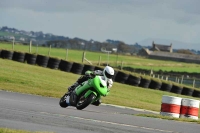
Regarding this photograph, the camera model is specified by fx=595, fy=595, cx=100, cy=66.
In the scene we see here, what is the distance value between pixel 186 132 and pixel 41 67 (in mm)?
25845

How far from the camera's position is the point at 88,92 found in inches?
618

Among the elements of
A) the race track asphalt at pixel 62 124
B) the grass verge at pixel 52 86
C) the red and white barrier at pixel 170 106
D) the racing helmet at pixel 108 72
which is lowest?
the grass verge at pixel 52 86

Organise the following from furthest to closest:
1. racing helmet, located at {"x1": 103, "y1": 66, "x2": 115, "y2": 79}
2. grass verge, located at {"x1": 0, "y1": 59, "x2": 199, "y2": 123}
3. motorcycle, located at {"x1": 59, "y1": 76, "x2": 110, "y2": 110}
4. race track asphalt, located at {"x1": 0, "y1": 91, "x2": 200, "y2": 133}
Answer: grass verge, located at {"x1": 0, "y1": 59, "x2": 199, "y2": 123}, motorcycle, located at {"x1": 59, "y1": 76, "x2": 110, "y2": 110}, racing helmet, located at {"x1": 103, "y1": 66, "x2": 115, "y2": 79}, race track asphalt, located at {"x1": 0, "y1": 91, "x2": 200, "y2": 133}

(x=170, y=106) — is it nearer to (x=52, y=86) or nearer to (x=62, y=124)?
(x=62, y=124)

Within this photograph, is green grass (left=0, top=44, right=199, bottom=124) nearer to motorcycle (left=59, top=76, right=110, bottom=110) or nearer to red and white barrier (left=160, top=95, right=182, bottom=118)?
red and white barrier (left=160, top=95, right=182, bottom=118)

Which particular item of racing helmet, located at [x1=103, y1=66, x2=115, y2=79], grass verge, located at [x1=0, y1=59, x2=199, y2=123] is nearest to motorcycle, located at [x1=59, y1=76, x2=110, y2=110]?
racing helmet, located at [x1=103, y1=66, x2=115, y2=79]

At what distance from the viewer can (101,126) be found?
14.0 metres

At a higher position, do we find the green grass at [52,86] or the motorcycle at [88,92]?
the motorcycle at [88,92]

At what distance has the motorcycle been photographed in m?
15.5

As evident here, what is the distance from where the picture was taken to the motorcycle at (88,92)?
50.8 ft

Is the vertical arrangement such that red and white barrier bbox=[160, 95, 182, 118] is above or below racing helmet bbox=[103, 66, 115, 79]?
below

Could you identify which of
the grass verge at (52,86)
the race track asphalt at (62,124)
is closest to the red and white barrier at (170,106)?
the race track asphalt at (62,124)

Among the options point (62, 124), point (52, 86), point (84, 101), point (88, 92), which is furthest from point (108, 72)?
point (52, 86)

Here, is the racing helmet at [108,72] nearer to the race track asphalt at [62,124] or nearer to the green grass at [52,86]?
the race track asphalt at [62,124]
